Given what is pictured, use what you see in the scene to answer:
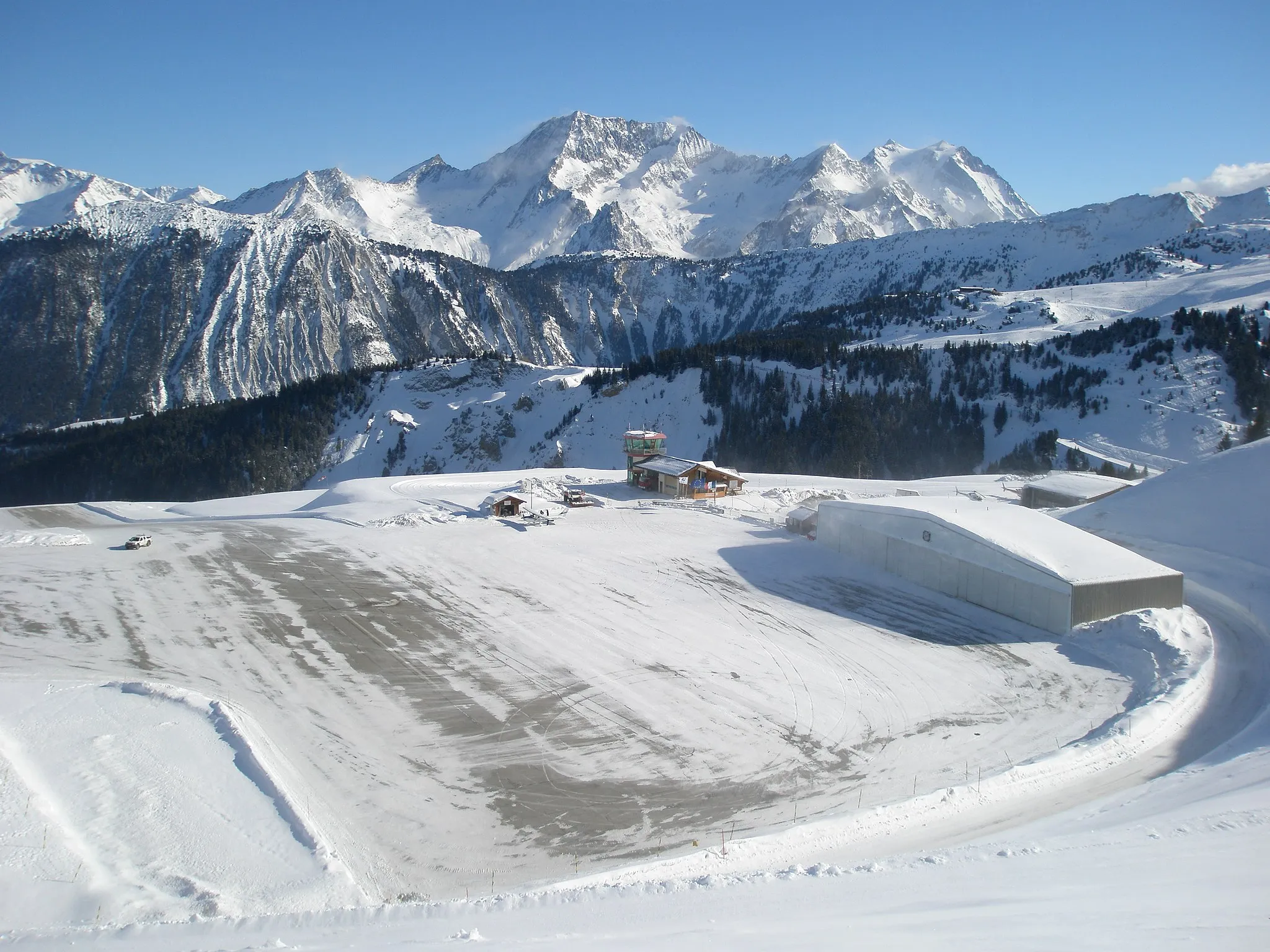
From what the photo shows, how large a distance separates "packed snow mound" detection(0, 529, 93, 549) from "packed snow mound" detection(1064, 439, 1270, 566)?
147 ft

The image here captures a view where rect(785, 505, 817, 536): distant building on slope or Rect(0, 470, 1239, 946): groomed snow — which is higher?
Rect(785, 505, 817, 536): distant building on slope

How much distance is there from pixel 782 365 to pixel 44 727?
85.8m

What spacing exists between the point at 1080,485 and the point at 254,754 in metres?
44.7

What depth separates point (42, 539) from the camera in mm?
33781

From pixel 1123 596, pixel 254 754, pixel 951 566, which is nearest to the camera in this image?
pixel 254 754

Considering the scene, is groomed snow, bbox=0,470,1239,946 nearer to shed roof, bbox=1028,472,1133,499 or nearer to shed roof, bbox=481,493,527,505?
shed roof, bbox=481,493,527,505

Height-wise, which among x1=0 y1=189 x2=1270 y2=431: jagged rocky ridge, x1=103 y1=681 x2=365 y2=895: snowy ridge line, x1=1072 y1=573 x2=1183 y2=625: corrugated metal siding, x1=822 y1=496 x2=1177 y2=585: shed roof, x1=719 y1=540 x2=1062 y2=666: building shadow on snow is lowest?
x1=719 y1=540 x2=1062 y2=666: building shadow on snow

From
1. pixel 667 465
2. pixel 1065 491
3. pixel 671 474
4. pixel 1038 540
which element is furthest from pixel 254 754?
pixel 1065 491

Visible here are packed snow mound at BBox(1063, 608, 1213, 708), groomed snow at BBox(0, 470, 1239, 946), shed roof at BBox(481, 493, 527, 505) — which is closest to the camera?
groomed snow at BBox(0, 470, 1239, 946)

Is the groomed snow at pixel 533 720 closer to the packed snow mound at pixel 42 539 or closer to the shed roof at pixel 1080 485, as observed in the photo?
the packed snow mound at pixel 42 539

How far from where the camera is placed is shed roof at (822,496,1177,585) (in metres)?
23.8

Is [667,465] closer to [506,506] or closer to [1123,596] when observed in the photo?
[506,506]

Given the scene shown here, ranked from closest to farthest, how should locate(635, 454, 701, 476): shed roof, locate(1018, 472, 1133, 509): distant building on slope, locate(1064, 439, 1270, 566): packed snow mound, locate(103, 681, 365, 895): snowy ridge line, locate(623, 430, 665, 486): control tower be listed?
locate(103, 681, 365, 895): snowy ridge line → locate(1064, 439, 1270, 566): packed snow mound → locate(1018, 472, 1133, 509): distant building on slope → locate(635, 454, 701, 476): shed roof → locate(623, 430, 665, 486): control tower

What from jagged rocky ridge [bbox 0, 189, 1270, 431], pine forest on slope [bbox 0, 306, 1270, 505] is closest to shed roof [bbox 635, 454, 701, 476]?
pine forest on slope [bbox 0, 306, 1270, 505]
